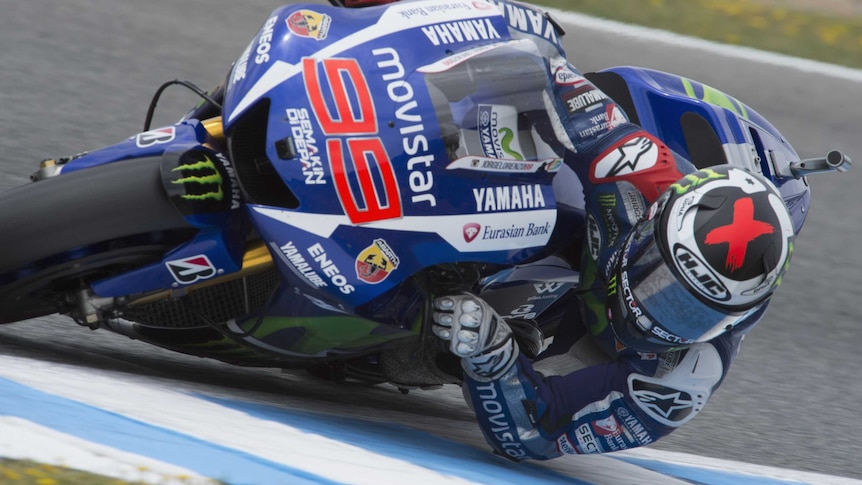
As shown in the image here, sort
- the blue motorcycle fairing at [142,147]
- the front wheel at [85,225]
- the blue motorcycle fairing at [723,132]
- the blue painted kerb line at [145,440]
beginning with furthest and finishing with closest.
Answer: the blue motorcycle fairing at [723,132]
the blue motorcycle fairing at [142,147]
the front wheel at [85,225]
the blue painted kerb line at [145,440]

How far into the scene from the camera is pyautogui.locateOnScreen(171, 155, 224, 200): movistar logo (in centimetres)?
259

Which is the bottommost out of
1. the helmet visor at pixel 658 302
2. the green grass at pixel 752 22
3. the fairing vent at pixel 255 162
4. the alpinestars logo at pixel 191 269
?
the green grass at pixel 752 22

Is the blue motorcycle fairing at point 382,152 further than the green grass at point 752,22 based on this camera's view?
No

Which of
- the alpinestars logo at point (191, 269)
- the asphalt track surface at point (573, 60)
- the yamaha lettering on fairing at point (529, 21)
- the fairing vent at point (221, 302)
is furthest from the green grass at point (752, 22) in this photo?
the alpinestars logo at point (191, 269)

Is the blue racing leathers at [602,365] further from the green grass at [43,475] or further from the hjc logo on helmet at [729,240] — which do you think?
the green grass at [43,475]

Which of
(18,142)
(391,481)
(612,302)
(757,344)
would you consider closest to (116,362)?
(391,481)

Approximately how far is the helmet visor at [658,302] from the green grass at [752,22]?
500cm

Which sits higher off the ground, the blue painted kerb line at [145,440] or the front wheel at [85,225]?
the front wheel at [85,225]

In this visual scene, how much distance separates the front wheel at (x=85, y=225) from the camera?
2541 mm

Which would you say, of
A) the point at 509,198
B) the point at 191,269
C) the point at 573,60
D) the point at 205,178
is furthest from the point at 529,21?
the point at 573,60

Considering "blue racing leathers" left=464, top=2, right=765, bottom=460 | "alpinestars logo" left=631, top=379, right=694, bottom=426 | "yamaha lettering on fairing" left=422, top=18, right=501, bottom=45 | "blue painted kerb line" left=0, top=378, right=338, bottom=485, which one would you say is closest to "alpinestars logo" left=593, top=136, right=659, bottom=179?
"blue racing leathers" left=464, top=2, right=765, bottom=460

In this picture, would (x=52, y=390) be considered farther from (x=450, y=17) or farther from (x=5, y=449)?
(x=450, y=17)

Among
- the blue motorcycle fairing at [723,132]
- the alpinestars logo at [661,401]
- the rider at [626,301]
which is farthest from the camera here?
the blue motorcycle fairing at [723,132]

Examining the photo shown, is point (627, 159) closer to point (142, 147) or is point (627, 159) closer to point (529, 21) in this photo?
point (529, 21)
